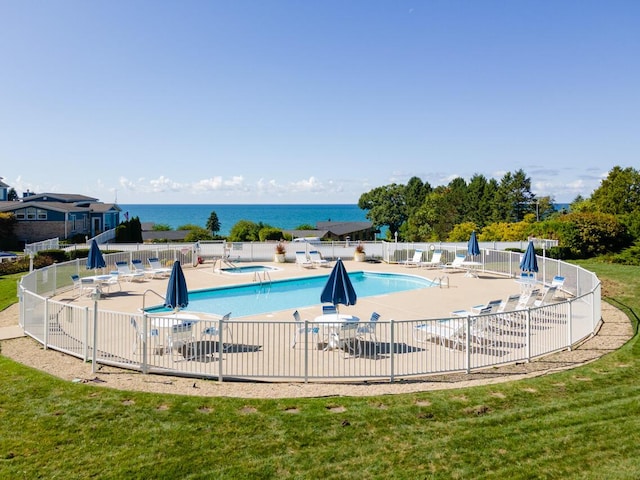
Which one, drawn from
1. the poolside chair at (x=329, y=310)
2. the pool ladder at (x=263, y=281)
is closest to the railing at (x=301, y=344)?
the poolside chair at (x=329, y=310)

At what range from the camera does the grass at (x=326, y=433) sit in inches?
216

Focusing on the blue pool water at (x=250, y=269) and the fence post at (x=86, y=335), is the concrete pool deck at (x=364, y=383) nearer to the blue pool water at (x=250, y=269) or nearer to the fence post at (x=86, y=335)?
the fence post at (x=86, y=335)

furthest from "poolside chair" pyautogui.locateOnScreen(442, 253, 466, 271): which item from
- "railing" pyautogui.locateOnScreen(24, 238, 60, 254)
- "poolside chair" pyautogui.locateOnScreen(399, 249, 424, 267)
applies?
"railing" pyautogui.locateOnScreen(24, 238, 60, 254)

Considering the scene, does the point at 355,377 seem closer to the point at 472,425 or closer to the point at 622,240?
the point at 472,425

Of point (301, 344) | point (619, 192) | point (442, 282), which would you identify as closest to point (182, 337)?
point (301, 344)

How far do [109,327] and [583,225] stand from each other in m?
28.6

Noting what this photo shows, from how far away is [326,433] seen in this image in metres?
6.34

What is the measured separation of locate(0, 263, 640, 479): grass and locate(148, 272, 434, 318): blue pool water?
8.21 metres

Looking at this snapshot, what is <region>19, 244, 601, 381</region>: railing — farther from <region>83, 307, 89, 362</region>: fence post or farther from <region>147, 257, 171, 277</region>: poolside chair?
<region>147, 257, 171, 277</region>: poolside chair

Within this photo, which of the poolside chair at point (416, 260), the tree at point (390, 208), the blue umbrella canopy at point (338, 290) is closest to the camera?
the blue umbrella canopy at point (338, 290)

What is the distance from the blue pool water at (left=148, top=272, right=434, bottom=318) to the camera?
16.7 m

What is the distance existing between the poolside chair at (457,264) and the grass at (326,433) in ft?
50.5

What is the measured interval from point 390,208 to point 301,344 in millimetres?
82362

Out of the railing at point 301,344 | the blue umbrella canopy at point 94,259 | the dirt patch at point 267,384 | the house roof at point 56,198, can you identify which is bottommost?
the dirt patch at point 267,384
